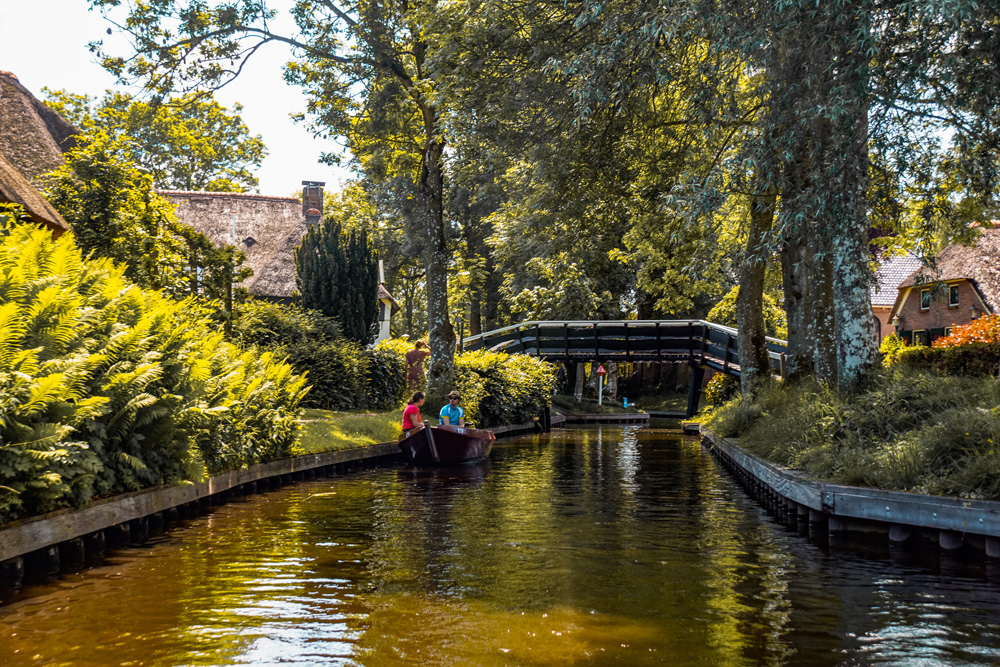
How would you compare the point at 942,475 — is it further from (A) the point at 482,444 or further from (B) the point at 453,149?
(B) the point at 453,149

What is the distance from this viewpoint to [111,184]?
20.9m

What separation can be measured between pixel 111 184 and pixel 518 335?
2081 cm

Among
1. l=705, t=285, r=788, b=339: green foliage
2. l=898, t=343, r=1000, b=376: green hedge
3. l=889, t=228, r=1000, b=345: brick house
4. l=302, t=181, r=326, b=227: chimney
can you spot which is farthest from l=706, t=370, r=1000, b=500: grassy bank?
l=302, t=181, r=326, b=227: chimney

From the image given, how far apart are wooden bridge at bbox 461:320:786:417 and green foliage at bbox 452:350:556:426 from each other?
402 centimetres

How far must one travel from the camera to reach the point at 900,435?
431 inches

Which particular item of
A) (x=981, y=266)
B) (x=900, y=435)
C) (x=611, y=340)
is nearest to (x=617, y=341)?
(x=611, y=340)

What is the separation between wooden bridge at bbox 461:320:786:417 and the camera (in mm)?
36438

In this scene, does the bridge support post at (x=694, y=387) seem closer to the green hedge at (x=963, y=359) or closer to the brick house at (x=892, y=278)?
the brick house at (x=892, y=278)

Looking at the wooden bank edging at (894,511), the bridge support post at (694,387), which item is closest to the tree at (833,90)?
the wooden bank edging at (894,511)

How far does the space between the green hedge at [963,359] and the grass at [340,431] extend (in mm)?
10364

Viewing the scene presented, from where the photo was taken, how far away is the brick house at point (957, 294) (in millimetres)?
42312

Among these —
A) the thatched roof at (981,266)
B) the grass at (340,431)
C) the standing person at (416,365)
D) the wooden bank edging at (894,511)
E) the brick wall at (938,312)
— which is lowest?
the wooden bank edging at (894,511)

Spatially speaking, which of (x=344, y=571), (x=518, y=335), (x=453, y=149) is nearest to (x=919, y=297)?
(x=518, y=335)

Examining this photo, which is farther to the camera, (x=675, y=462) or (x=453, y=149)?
(x=453, y=149)
